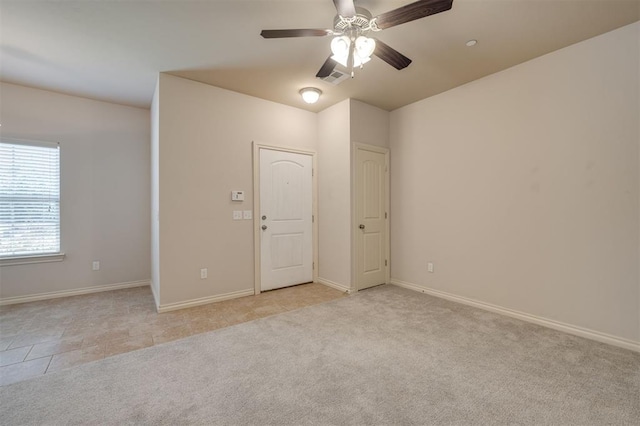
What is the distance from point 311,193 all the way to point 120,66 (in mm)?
2772

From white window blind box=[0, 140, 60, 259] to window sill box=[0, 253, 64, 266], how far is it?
0.17 ft

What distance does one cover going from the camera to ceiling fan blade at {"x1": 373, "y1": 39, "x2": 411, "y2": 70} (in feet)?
7.11

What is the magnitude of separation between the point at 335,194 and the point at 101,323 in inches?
124

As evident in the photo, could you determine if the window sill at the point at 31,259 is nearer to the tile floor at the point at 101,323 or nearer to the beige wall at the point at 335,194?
the tile floor at the point at 101,323

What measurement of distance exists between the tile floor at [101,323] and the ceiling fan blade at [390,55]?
2766 mm

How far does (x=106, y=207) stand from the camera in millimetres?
4098

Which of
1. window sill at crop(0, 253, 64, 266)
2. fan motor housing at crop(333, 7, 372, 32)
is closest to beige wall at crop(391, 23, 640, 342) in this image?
fan motor housing at crop(333, 7, 372, 32)

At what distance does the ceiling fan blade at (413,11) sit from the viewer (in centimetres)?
168

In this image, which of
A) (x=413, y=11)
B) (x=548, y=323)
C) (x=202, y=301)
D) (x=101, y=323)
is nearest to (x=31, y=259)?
(x=101, y=323)

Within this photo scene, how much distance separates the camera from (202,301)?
3453 millimetres

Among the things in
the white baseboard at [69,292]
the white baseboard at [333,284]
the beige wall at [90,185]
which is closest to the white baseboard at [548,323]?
the white baseboard at [333,284]

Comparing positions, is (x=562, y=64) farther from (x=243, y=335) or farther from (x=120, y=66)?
(x=120, y=66)

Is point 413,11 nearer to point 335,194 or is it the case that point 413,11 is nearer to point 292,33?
point 292,33

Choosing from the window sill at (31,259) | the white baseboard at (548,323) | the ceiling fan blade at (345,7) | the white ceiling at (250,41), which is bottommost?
the white baseboard at (548,323)
